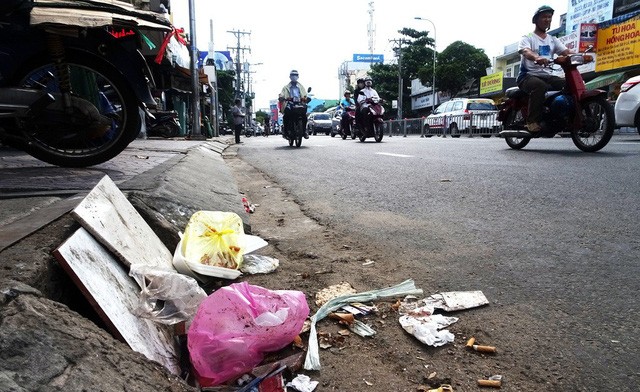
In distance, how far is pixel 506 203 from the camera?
10.8 ft

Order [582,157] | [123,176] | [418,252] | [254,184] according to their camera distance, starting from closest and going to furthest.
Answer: [418,252] → [123,176] → [254,184] → [582,157]

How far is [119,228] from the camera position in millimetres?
1730

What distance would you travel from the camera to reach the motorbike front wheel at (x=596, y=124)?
5.85 m

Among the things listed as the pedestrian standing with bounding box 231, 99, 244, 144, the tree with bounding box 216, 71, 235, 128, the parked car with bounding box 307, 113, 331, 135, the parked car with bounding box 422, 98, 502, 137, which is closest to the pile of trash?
the pedestrian standing with bounding box 231, 99, 244, 144

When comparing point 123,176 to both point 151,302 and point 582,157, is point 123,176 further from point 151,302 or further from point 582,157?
point 582,157

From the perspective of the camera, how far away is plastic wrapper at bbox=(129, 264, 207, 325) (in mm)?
1476

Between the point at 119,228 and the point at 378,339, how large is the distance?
1.02 m

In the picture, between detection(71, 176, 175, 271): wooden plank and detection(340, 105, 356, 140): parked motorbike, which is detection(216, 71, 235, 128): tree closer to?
detection(340, 105, 356, 140): parked motorbike

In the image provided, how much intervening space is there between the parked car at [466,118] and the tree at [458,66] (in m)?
22.3

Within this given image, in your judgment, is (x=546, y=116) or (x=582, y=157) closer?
(x=582, y=157)

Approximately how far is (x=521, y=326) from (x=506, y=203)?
191 centimetres

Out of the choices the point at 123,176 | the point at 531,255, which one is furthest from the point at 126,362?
the point at 123,176

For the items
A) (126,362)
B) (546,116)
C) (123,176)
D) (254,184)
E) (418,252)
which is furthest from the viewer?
(546,116)

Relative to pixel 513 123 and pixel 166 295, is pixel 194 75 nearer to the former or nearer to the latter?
pixel 513 123
